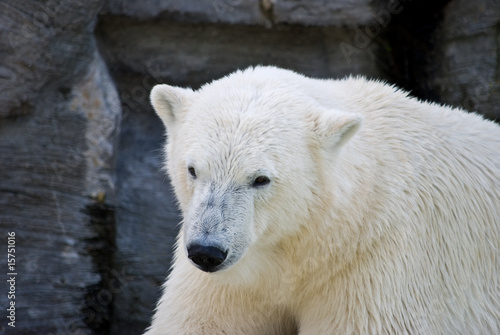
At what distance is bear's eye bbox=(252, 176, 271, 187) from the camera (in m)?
2.92

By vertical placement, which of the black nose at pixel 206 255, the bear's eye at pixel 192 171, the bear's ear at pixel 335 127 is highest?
the bear's ear at pixel 335 127

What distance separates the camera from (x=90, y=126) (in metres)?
4.66

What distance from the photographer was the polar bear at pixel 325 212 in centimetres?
292

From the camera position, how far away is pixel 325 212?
121 inches

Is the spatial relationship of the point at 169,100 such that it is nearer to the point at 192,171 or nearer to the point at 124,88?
the point at 192,171

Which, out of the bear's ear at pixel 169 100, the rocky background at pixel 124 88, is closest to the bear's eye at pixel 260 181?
the bear's ear at pixel 169 100

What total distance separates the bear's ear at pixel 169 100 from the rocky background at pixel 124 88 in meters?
1.38

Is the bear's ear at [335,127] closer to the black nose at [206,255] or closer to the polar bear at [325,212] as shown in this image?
the polar bear at [325,212]

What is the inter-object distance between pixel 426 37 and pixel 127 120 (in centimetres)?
256

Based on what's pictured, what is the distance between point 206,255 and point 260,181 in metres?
0.44

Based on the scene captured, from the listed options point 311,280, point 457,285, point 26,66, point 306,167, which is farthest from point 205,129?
point 26,66

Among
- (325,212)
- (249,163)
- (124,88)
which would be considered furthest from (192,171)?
(124,88)

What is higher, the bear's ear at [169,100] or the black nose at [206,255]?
the bear's ear at [169,100]

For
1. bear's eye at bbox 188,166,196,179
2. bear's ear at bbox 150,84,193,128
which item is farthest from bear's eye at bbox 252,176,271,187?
bear's ear at bbox 150,84,193,128
